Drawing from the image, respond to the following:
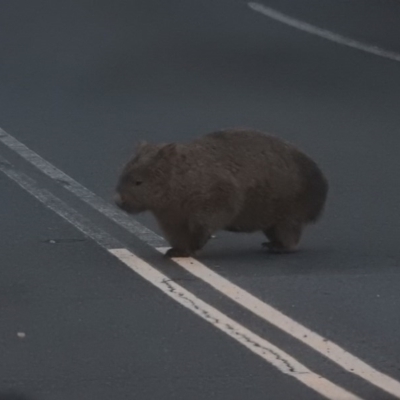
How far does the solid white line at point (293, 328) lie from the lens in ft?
21.7

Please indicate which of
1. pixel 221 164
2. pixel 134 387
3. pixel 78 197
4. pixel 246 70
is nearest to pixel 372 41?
pixel 246 70

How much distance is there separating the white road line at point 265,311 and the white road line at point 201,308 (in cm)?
20

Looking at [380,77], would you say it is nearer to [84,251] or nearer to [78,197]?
[78,197]

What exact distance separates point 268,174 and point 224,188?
391 millimetres

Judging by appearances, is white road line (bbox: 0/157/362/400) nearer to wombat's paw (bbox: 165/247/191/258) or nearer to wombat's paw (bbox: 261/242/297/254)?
wombat's paw (bbox: 165/247/191/258)

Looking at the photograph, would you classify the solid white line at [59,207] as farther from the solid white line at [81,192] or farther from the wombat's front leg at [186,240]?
the wombat's front leg at [186,240]

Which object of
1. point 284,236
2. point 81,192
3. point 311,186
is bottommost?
point 81,192

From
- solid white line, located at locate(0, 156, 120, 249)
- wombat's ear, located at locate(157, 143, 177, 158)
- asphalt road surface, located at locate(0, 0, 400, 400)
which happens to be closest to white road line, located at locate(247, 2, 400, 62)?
asphalt road surface, located at locate(0, 0, 400, 400)

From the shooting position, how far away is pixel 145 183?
8664 millimetres

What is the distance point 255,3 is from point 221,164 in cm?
1482

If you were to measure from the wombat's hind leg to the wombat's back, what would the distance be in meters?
0.08

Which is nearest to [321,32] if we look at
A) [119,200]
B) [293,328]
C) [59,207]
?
[59,207]

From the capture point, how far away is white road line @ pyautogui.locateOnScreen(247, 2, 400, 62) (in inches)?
735

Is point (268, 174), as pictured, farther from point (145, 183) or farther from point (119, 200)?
point (119, 200)
